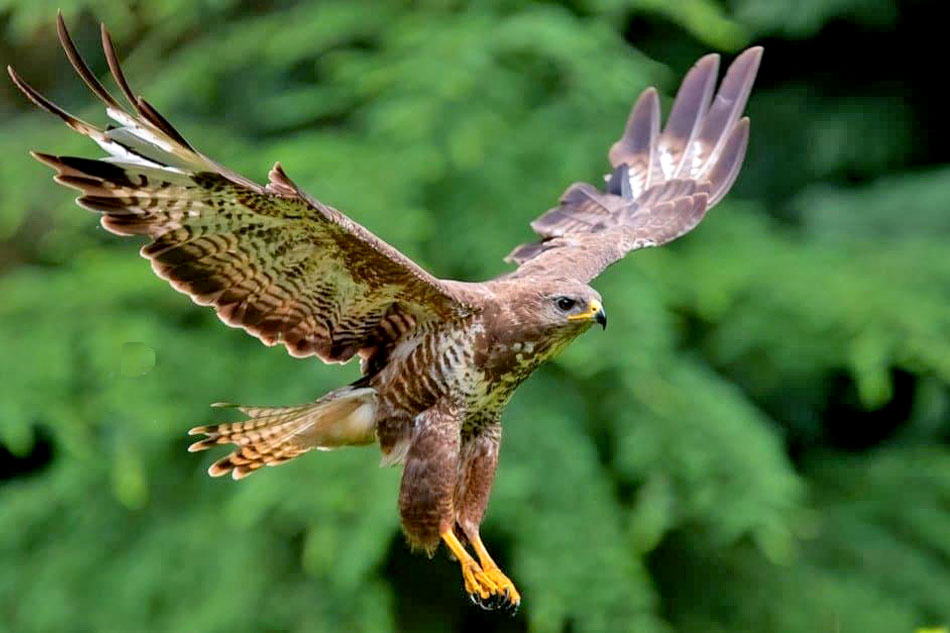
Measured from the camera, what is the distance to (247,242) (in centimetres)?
524

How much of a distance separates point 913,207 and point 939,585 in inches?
79.0

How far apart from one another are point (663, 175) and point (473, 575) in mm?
2061

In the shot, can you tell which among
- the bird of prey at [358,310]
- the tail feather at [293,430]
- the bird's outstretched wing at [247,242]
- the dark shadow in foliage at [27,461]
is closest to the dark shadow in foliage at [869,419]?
the dark shadow in foliage at [27,461]

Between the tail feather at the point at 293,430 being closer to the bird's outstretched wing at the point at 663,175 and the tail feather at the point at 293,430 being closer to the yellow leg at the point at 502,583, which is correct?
the yellow leg at the point at 502,583

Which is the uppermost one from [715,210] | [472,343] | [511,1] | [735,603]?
[511,1]

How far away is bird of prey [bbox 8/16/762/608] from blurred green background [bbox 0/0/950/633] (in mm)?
2532

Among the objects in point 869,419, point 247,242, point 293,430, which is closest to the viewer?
point 247,242

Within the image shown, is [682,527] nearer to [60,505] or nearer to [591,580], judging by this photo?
[591,580]

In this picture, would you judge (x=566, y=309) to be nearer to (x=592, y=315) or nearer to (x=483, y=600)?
(x=592, y=315)

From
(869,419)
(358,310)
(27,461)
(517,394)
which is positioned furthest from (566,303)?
(869,419)

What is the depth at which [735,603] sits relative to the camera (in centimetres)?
923

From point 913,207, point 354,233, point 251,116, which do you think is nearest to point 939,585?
point 913,207

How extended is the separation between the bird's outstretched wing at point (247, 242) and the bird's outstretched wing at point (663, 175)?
3.03ft

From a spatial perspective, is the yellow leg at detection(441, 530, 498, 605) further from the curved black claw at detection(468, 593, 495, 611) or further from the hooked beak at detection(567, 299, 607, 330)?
the hooked beak at detection(567, 299, 607, 330)
